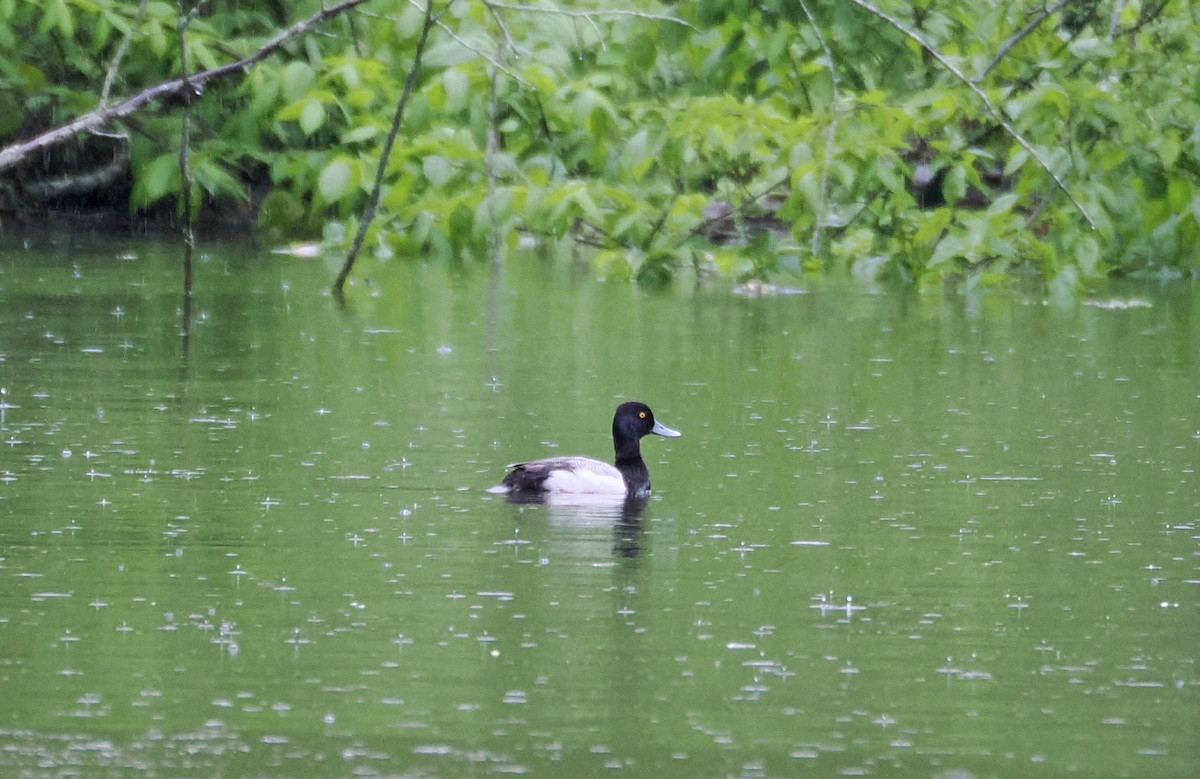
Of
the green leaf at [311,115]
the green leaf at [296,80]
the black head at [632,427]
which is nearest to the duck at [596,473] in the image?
the black head at [632,427]

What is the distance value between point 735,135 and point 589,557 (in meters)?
10.4

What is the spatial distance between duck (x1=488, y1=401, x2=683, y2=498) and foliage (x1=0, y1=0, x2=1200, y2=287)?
3666 mm

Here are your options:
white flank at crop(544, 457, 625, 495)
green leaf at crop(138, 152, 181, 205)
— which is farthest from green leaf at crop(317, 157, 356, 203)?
white flank at crop(544, 457, 625, 495)

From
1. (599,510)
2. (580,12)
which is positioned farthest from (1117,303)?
(599,510)

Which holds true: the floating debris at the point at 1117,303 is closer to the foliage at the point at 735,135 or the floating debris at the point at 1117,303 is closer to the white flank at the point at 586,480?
the foliage at the point at 735,135

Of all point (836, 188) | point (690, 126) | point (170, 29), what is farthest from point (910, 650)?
point (170, 29)

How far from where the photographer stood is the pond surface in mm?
→ 6457

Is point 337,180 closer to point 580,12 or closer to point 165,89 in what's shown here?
point 580,12

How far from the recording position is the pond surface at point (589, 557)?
6.46m

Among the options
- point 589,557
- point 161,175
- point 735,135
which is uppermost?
point 735,135

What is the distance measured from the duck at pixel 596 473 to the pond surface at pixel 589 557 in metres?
0.18

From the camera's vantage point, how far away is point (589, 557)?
9.26 m

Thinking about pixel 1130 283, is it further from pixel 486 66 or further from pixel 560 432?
pixel 560 432

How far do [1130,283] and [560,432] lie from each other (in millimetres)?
13493
